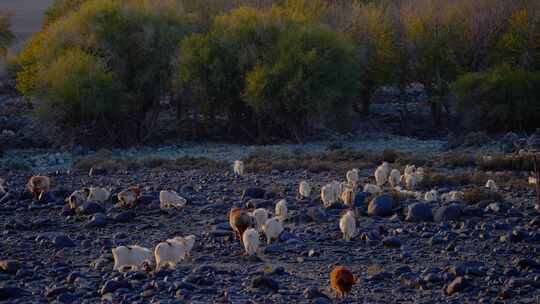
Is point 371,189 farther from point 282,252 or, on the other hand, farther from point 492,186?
point 282,252

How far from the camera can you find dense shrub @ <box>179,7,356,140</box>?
105 ft

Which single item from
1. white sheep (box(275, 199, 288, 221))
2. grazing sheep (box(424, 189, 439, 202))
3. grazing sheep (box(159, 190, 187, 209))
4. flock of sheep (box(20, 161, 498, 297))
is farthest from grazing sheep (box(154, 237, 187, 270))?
grazing sheep (box(424, 189, 439, 202))

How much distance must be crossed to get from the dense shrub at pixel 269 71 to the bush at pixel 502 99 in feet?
13.6

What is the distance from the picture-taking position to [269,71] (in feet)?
105

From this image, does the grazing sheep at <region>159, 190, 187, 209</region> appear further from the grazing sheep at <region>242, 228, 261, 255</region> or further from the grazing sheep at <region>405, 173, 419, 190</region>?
the grazing sheep at <region>405, 173, 419, 190</region>

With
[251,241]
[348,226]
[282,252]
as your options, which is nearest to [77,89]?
[348,226]

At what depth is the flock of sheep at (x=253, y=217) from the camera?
11.8m

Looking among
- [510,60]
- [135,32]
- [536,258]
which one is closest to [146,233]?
[536,258]

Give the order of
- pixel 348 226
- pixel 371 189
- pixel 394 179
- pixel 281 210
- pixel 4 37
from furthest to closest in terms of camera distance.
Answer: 1. pixel 4 37
2. pixel 394 179
3. pixel 371 189
4. pixel 281 210
5. pixel 348 226

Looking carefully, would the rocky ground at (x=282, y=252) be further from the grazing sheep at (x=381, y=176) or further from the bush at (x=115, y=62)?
the bush at (x=115, y=62)

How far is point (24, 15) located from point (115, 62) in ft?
223

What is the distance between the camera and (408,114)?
38.1 meters

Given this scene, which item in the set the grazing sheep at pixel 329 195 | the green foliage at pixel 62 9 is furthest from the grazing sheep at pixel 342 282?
the green foliage at pixel 62 9

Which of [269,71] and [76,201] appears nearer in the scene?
[76,201]
